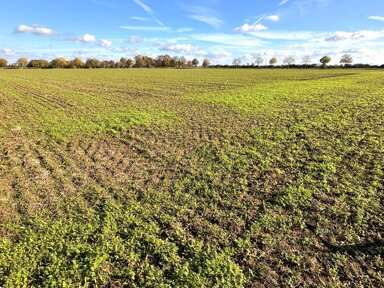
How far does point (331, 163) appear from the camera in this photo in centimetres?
1009

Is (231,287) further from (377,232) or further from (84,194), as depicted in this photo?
(84,194)

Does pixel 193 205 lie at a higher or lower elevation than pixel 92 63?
lower

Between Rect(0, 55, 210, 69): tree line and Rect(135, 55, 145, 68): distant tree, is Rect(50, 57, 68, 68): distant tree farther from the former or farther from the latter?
Rect(135, 55, 145, 68): distant tree

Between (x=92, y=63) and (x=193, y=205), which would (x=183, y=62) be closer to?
(x=92, y=63)

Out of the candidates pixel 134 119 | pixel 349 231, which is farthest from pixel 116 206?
pixel 134 119

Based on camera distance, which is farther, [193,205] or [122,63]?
[122,63]

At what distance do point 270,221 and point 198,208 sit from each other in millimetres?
1951

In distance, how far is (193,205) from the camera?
25.0ft

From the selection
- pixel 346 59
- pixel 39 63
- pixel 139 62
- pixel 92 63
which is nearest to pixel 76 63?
A: pixel 92 63

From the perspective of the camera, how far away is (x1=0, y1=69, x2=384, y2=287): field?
5371 mm

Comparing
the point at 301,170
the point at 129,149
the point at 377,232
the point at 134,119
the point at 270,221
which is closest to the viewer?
the point at 377,232

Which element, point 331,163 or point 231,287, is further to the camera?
point 331,163

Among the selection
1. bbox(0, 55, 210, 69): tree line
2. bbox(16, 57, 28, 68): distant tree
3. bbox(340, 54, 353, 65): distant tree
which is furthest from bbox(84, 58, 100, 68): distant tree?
bbox(340, 54, 353, 65): distant tree

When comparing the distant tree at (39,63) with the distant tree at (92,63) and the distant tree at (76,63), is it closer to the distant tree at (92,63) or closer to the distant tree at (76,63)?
the distant tree at (76,63)
